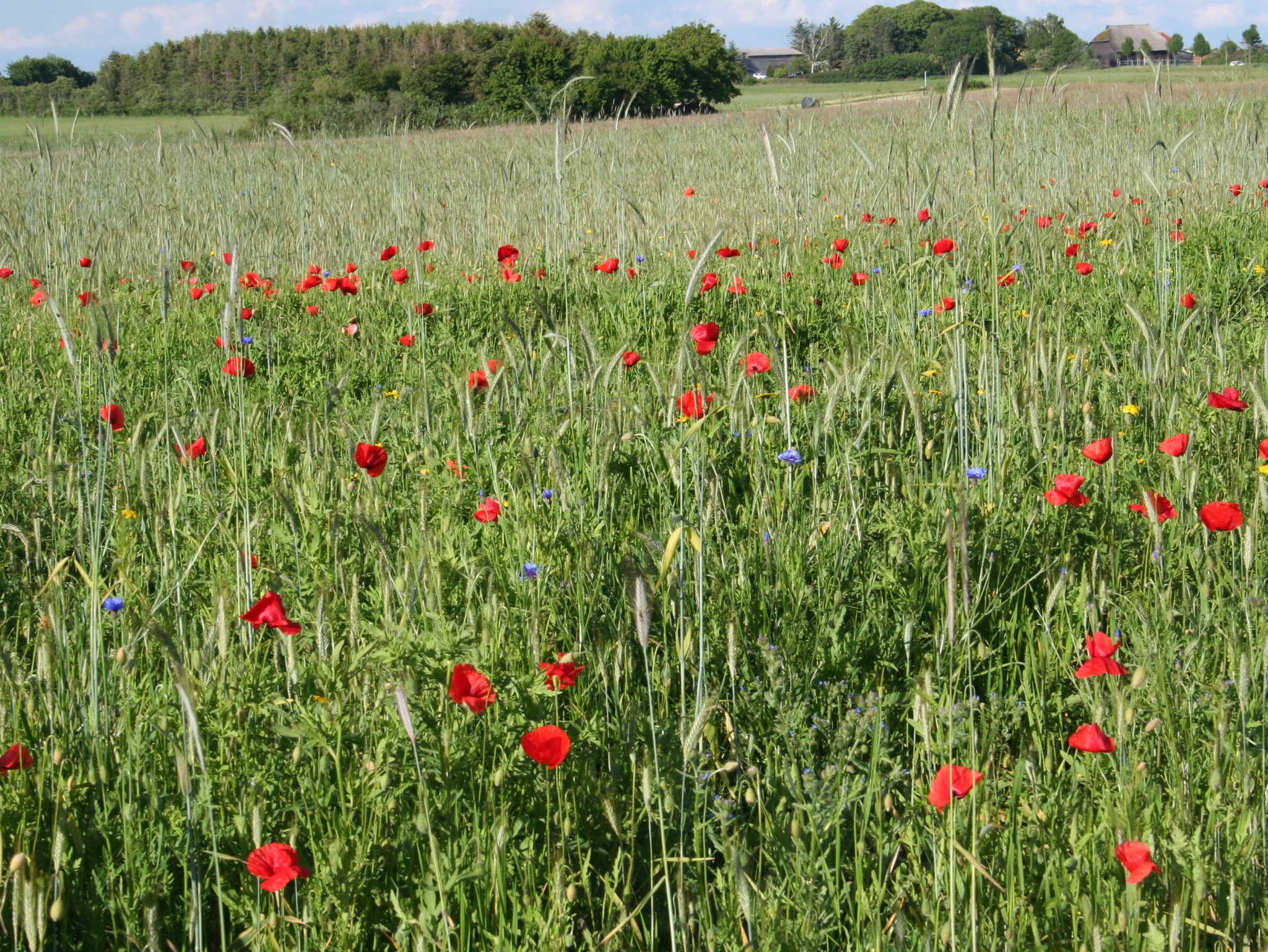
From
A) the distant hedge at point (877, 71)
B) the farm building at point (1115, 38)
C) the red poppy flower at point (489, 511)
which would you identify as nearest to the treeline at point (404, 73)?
the red poppy flower at point (489, 511)

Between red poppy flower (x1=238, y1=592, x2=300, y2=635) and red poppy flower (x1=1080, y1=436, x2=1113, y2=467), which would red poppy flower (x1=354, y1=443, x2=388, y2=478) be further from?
red poppy flower (x1=1080, y1=436, x2=1113, y2=467)

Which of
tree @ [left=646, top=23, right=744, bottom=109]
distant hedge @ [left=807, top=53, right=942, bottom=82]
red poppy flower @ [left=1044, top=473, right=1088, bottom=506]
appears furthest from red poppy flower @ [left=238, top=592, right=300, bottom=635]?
distant hedge @ [left=807, top=53, right=942, bottom=82]

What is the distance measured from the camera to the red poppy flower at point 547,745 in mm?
1036

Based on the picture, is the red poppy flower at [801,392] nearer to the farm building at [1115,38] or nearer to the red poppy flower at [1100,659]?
the red poppy flower at [1100,659]

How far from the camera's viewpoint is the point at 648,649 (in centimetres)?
172

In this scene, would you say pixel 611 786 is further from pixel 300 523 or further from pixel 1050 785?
pixel 300 523

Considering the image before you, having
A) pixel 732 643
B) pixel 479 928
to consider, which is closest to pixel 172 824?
pixel 479 928

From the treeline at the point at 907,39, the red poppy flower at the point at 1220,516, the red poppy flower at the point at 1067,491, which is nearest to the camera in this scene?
the red poppy flower at the point at 1220,516

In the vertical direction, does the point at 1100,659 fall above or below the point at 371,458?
below

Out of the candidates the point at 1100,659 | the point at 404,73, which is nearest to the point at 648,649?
the point at 1100,659

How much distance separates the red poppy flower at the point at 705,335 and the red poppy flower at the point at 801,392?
238mm

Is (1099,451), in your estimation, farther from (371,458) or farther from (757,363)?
(371,458)

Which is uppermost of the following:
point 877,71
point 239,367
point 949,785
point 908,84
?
point 877,71

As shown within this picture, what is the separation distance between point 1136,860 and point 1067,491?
2.70 feet
